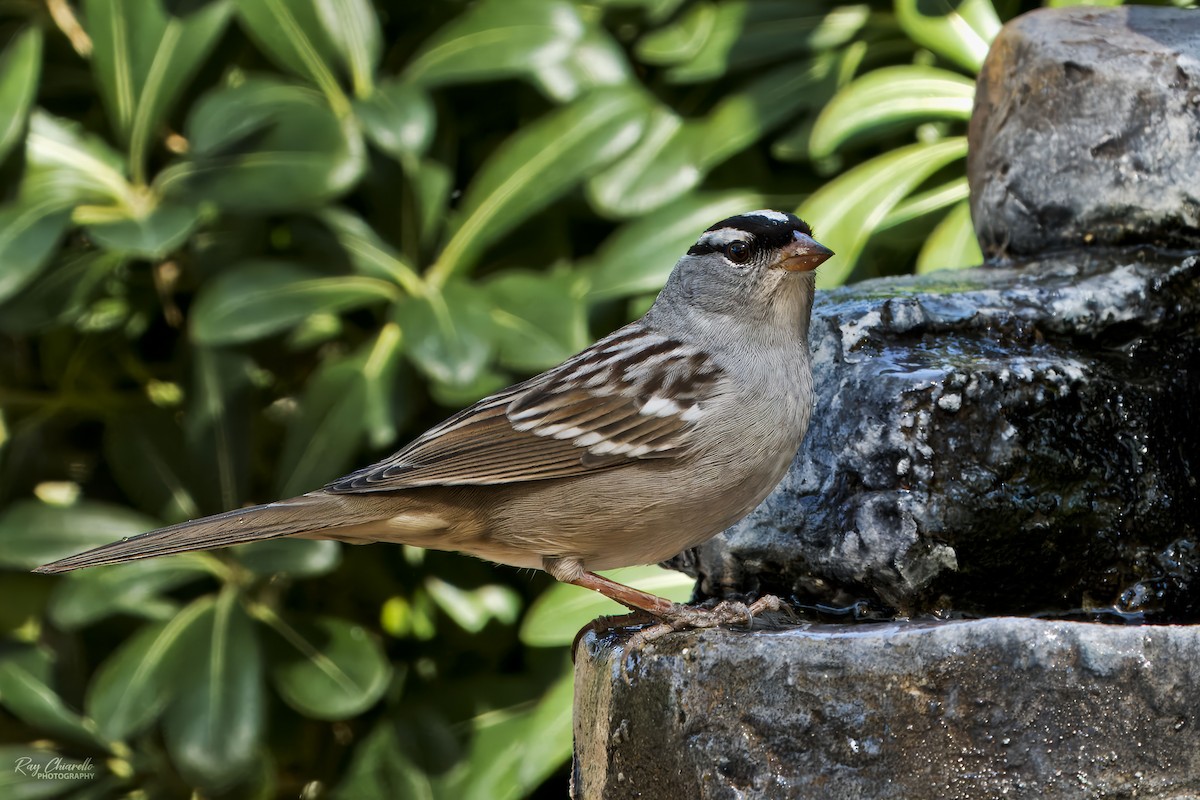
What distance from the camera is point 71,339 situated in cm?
508

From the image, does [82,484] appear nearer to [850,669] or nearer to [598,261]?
[598,261]

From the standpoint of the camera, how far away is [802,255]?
3.03 meters

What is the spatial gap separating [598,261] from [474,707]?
1573mm

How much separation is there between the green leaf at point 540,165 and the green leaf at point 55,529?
52.1 inches

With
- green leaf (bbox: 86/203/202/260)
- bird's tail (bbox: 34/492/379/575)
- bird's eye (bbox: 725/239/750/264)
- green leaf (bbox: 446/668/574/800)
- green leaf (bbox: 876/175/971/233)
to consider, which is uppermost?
bird's eye (bbox: 725/239/750/264)

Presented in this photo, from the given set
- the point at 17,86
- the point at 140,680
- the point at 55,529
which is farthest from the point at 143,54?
the point at 140,680

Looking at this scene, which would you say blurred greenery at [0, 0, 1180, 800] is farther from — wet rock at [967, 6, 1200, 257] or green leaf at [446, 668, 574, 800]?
wet rock at [967, 6, 1200, 257]

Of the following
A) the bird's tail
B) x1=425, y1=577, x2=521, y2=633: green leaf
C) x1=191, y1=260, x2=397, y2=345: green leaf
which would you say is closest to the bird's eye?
the bird's tail

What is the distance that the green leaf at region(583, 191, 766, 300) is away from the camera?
436 centimetres

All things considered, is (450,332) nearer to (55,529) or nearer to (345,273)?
(345,273)

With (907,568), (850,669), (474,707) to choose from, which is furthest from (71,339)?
(850,669)

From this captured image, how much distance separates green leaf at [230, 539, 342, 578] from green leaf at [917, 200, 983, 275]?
205 cm

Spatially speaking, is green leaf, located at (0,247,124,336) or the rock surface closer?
the rock surface

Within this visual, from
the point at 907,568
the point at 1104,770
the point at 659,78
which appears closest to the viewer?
the point at 1104,770
